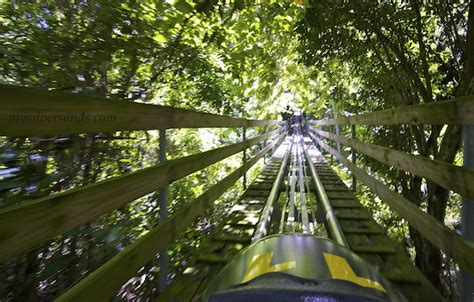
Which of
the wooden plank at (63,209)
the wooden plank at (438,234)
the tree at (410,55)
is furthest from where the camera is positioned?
the tree at (410,55)

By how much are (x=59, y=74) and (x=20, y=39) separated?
0.34 m

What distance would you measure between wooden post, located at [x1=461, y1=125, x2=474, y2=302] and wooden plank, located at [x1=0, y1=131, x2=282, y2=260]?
66.9 inches

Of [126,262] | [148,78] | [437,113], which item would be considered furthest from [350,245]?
[148,78]

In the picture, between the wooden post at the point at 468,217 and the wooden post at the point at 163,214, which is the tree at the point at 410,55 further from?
the wooden post at the point at 163,214

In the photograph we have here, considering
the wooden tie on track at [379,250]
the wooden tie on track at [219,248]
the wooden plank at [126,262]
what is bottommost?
the wooden tie on track at [219,248]

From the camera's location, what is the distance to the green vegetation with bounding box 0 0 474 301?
79.3 inches

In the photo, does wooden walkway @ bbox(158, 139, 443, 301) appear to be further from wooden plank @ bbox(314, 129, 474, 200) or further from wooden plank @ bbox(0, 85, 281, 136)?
wooden plank @ bbox(0, 85, 281, 136)

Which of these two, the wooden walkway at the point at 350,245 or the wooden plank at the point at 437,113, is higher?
the wooden plank at the point at 437,113

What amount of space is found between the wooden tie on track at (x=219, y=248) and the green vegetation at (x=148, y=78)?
0.51 metres

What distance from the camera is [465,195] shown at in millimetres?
1668

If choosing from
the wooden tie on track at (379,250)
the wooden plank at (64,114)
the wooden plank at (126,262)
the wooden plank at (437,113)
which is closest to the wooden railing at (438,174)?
the wooden plank at (437,113)

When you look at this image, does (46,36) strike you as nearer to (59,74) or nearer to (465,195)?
(59,74)

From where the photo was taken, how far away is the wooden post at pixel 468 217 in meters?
1.71

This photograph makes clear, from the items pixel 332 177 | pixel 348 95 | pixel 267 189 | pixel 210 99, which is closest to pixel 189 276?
pixel 267 189
